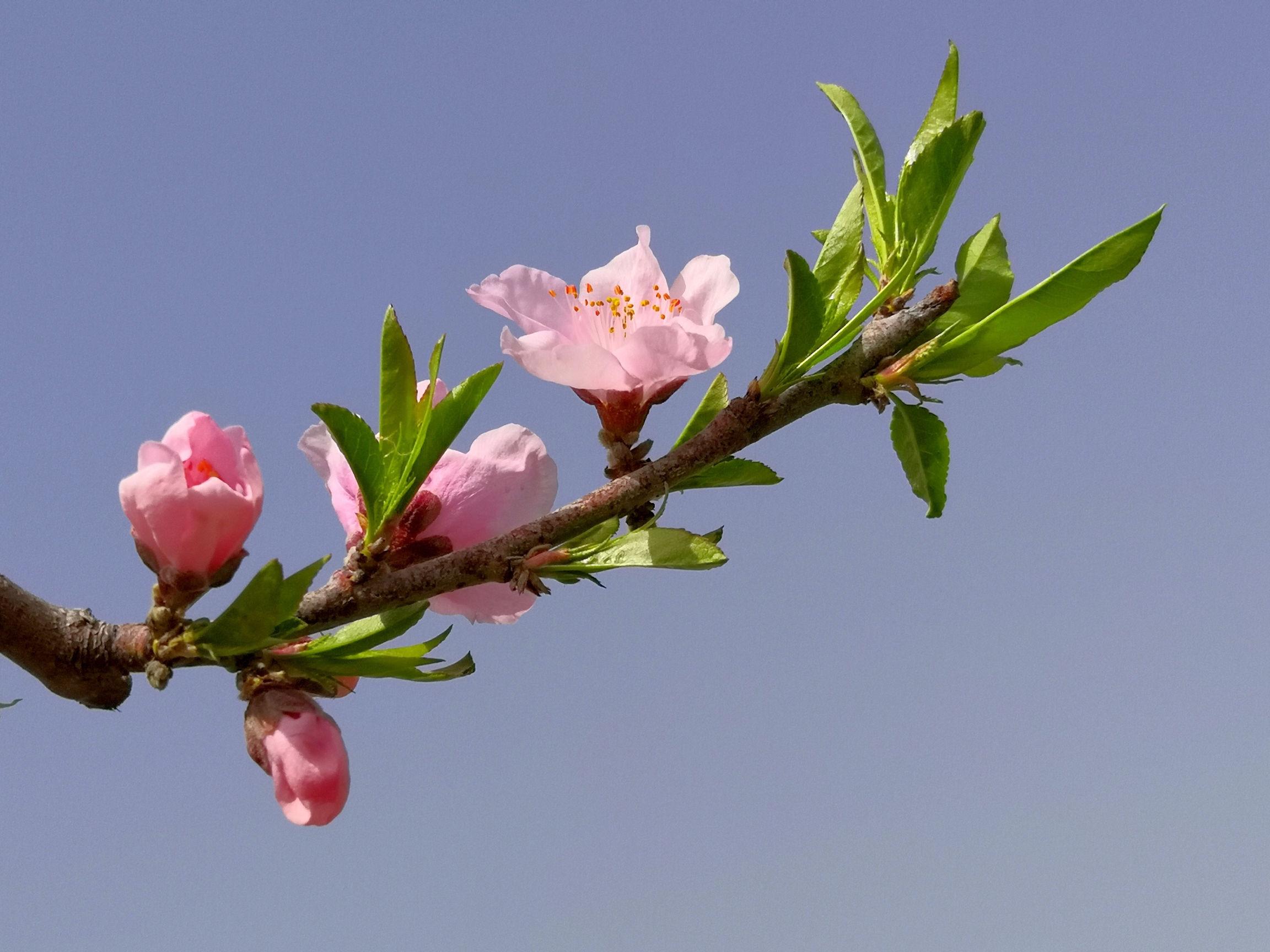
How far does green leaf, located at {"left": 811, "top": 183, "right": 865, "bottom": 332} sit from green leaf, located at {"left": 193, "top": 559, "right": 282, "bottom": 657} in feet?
2.42

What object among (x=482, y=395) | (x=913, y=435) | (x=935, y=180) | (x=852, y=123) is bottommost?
(x=913, y=435)

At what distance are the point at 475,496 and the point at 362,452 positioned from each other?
0.71 ft

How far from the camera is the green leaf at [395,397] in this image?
150 centimetres

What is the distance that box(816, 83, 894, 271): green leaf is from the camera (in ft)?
5.30

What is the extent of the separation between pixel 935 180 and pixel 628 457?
0.50 metres

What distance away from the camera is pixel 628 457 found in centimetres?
158

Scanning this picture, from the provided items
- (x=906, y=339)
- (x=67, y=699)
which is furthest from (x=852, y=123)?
(x=67, y=699)

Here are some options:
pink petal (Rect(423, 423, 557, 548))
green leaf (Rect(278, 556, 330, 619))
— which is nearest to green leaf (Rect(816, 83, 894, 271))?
pink petal (Rect(423, 423, 557, 548))

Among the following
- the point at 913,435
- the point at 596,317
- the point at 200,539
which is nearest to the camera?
the point at 200,539

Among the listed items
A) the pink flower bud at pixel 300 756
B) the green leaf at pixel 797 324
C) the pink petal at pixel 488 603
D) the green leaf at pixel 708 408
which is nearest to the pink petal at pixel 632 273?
the green leaf at pixel 708 408

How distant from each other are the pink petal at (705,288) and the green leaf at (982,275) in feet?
0.93

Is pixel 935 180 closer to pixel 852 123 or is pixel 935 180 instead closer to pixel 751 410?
pixel 852 123

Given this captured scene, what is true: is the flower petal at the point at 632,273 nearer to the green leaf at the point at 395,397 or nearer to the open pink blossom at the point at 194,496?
the green leaf at the point at 395,397

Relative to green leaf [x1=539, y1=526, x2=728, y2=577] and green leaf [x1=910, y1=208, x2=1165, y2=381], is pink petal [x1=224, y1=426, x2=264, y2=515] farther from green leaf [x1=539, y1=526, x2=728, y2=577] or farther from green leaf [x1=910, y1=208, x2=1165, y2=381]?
green leaf [x1=910, y1=208, x2=1165, y2=381]
